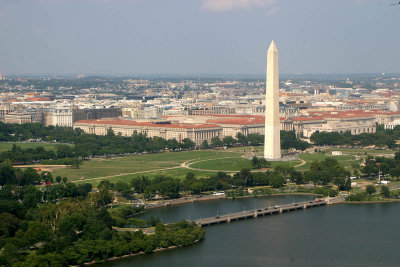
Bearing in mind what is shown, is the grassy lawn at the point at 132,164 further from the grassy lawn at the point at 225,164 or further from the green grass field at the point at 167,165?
the grassy lawn at the point at 225,164

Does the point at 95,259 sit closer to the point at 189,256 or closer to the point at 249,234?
the point at 189,256

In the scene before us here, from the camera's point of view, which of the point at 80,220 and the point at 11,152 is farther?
the point at 11,152

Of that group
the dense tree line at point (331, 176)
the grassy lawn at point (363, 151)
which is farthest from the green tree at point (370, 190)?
the grassy lawn at point (363, 151)

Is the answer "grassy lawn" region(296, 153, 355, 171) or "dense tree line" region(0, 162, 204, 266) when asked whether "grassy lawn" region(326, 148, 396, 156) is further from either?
"dense tree line" region(0, 162, 204, 266)

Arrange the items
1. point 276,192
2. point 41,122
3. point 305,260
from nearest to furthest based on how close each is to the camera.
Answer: point 305,260, point 276,192, point 41,122

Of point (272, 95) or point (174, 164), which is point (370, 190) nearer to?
point (272, 95)

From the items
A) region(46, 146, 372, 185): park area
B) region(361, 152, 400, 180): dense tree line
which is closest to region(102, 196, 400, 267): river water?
region(361, 152, 400, 180): dense tree line

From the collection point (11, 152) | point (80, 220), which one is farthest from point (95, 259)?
point (11, 152)
